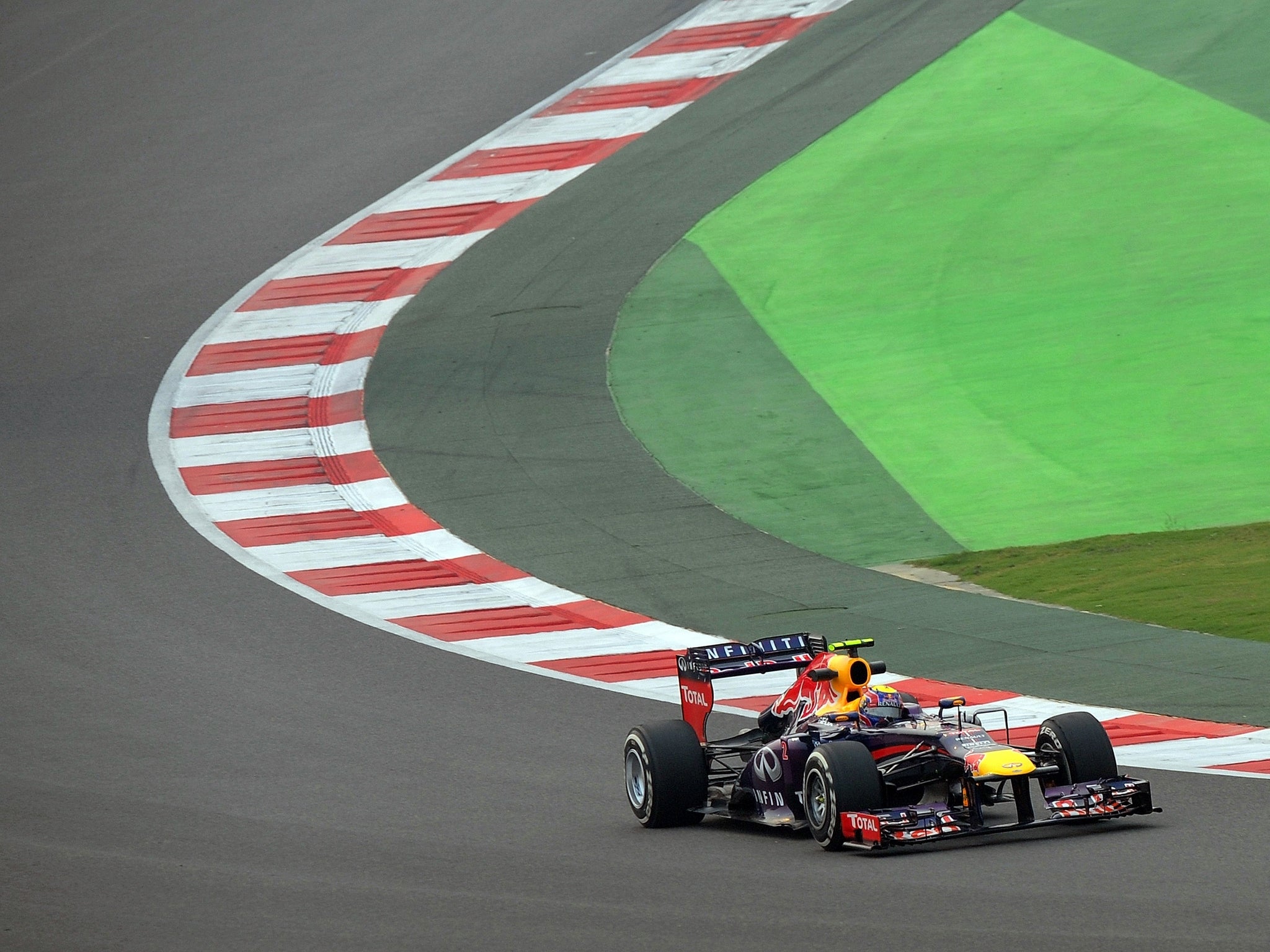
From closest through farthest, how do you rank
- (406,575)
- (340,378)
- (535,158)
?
(406,575), (340,378), (535,158)

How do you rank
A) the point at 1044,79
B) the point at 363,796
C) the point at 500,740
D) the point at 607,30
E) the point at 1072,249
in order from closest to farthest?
the point at 363,796
the point at 500,740
the point at 1072,249
the point at 1044,79
the point at 607,30

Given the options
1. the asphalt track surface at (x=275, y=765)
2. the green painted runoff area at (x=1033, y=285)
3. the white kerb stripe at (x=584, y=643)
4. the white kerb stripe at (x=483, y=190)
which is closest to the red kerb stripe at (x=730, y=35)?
the green painted runoff area at (x=1033, y=285)

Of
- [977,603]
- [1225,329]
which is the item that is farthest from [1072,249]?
[977,603]

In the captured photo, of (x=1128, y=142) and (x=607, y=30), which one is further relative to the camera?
(x=607, y=30)

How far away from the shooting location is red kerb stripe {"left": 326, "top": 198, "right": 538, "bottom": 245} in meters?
23.2

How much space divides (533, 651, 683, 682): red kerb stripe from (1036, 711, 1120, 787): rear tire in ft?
14.4

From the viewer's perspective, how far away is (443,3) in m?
29.5

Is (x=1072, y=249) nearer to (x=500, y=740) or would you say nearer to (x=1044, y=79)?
(x=1044, y=79)

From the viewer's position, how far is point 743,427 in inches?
707

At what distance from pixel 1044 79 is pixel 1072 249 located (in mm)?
4193

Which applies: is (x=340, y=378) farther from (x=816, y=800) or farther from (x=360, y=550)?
(x=816, y=800)

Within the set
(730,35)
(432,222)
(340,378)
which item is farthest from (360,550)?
(730,35)

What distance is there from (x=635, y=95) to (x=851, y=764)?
18640 millimetres

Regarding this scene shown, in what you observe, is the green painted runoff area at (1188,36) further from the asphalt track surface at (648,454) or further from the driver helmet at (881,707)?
the driver helmet at (881,707)
